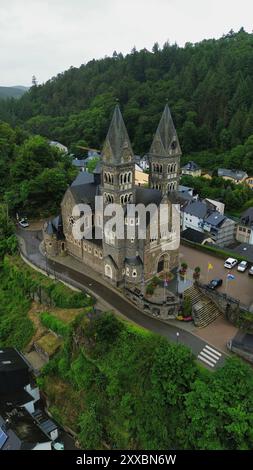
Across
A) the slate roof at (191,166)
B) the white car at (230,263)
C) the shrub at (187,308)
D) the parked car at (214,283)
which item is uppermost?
the slate roof at (191,166)

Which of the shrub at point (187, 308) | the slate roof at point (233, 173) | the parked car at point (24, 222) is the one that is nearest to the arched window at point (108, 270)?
the shrub at point (187, 308)

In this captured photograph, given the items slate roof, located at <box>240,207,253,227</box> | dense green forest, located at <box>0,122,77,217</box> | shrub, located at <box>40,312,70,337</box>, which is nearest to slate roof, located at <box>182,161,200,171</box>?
dense green forest, located at <box>0,122,77,217</box>

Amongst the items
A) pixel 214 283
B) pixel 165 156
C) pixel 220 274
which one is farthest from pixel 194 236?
pixel 165 156

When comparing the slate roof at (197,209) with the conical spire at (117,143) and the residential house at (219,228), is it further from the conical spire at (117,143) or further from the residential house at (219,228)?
→ the conical spire at (117,143)

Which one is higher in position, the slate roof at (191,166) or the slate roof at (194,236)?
the slate roof at (191,166)

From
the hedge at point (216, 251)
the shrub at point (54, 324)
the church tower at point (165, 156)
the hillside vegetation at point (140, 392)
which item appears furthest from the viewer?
the hedge at point (216, 251)
